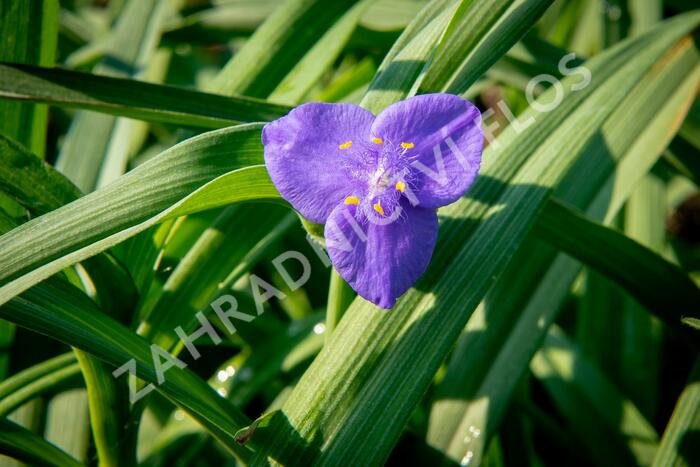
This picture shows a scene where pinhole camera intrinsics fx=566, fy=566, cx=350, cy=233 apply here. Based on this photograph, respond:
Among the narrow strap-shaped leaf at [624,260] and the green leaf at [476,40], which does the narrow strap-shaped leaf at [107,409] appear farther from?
the narrow strap-shaped leaf at [624,260]

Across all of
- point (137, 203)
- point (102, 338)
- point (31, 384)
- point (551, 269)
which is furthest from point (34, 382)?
point (551, 269)

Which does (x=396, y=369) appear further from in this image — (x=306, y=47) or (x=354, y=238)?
(x=306, y=47)

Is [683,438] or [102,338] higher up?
[102,338]

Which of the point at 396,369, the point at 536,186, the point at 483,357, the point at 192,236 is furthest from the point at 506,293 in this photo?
the point at 192,236

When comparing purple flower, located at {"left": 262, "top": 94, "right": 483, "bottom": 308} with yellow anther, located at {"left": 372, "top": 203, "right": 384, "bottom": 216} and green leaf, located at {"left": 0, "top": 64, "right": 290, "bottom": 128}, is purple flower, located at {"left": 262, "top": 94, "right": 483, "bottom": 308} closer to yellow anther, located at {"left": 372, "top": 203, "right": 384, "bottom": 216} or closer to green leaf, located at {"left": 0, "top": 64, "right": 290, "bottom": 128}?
yellow anther, located at {"left": 372, "top": 203, "right": 384, "bottom": 216}

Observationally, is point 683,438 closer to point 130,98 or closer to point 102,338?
point 102,338

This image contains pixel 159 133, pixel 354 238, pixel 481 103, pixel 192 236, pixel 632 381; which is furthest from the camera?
pixel 481 103
